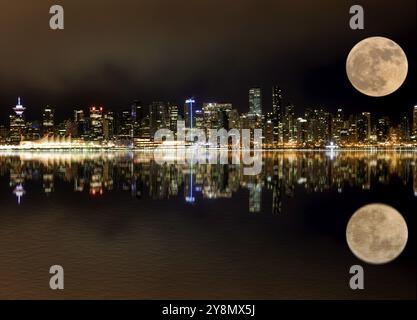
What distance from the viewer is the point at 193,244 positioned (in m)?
23.8

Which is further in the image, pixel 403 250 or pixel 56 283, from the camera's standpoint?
pixel 403 250

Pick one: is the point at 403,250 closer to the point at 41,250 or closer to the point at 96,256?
the point at 96,256

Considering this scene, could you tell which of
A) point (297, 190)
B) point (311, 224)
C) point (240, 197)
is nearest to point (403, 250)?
point (311, 224)

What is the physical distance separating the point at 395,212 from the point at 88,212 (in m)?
18.4

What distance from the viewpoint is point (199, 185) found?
158ft

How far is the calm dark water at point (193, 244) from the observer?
17.5 metres

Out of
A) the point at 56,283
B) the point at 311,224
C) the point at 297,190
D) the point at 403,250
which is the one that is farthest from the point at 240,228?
the point at 297,190

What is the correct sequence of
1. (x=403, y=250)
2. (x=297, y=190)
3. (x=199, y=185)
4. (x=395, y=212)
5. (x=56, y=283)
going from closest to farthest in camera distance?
(x=56, y=283), (x=403, y=250), (x=395, y=212), (x=297, y=190), (x=199, y=185)

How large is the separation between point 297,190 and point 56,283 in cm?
2919

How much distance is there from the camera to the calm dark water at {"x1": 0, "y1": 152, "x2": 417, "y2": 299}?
1752 cm

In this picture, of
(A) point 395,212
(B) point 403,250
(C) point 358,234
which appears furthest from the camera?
(A) point 395,212
